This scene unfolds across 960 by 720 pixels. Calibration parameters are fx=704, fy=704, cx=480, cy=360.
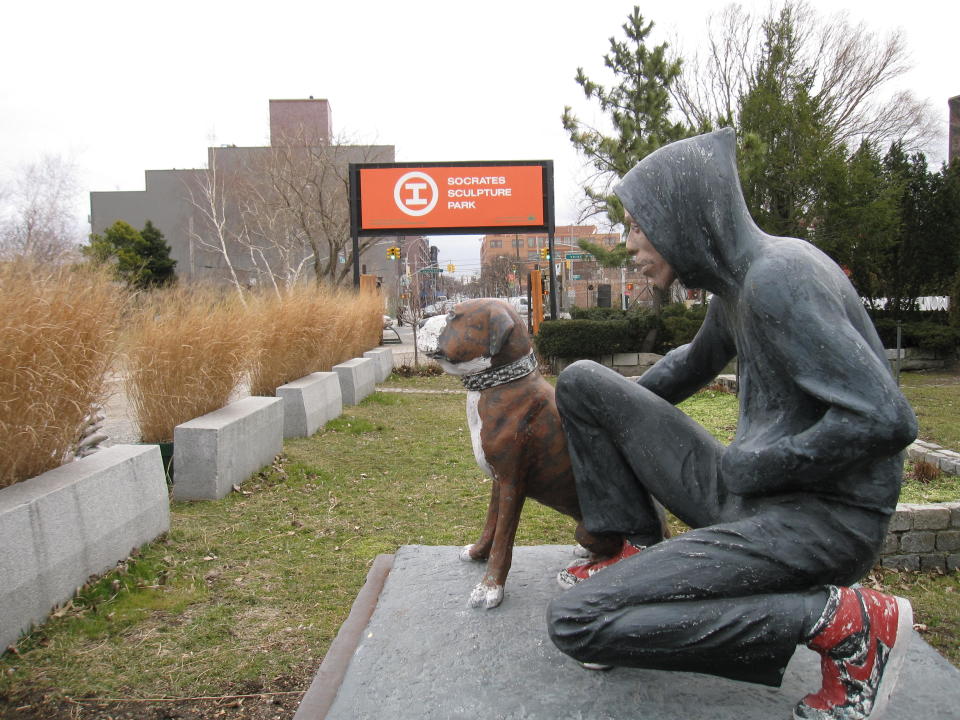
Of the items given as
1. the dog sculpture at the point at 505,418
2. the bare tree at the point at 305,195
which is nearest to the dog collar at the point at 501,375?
the dog sculpture at the point at 505,418

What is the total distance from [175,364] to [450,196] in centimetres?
1001

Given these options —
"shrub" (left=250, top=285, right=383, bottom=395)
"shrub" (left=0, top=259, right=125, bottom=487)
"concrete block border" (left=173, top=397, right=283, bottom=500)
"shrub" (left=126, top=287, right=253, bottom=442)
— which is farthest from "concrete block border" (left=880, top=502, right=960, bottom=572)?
"shrub" (left=250, top=285, right=383, bottom=395)

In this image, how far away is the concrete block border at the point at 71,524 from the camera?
291 centimetres

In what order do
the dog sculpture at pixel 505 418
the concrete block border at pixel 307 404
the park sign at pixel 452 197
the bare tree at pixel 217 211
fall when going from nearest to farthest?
the dog sculpture at pixel 505 418, the concrete block border at pixel 307 404, the park sign at pixel 452 197, the bare tree at pixel 217 211

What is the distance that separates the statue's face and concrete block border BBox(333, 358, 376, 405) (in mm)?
7756

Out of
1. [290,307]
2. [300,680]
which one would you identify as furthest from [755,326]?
[290,307]

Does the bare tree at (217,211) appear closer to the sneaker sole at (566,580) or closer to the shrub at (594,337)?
the shrub at (594,337)

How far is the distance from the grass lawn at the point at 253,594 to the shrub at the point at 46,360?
761mm

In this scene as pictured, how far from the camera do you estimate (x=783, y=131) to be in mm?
14992

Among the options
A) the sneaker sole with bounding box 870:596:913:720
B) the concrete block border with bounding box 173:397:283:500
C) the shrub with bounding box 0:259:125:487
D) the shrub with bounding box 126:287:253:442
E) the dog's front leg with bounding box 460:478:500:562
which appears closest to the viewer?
the sneaker sole with bounding box 870:596:913:720

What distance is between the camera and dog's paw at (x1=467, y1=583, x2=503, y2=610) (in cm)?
221

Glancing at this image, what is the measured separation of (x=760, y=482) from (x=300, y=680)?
1.99 metres

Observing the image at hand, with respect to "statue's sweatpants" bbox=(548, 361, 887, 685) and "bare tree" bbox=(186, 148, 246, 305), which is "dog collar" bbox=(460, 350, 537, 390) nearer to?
"statue's sweatpants" bbox=(548, 361, 887, 685)

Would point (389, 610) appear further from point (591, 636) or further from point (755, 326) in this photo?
point (755, 326)
